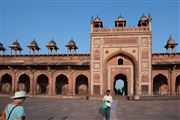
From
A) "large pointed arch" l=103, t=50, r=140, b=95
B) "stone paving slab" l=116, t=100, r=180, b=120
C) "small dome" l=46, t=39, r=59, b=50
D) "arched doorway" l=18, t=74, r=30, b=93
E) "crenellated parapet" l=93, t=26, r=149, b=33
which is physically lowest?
"stone paving slab" l=116, t=100, r=180, b=120

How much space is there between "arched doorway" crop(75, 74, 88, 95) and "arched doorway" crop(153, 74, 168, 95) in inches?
338

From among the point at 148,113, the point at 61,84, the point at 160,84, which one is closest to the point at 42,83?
the point at 61,84

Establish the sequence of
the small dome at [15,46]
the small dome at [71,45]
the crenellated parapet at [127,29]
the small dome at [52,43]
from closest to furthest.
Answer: the crenellated parapet at [127,29]
the small dome at [71,45]
the small dome at [52,43]
the small dome at [15,46]

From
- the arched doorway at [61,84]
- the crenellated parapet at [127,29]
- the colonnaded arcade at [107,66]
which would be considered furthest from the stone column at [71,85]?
the crenellated parapet at [127,29]

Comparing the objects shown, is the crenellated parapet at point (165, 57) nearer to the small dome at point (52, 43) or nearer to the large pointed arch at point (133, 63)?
the large pointed arch at point (133, 63)

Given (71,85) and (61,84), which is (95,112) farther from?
(61,84)

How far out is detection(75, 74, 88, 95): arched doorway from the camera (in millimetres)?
31266

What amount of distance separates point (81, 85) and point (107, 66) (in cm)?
495

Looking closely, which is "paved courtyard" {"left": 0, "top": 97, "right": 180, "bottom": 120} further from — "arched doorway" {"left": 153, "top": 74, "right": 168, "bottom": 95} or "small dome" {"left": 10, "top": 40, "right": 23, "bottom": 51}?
"small dome" {"left": 10, "top": 40, "right": 23, "bottom": 51}

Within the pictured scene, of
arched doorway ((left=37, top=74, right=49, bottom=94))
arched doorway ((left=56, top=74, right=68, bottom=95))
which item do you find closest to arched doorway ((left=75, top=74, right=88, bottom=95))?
arched doorway ((left=56, top=74, right=68, bottom=95))

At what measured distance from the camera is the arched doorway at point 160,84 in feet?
96.4

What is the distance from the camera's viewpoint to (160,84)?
97.3ft

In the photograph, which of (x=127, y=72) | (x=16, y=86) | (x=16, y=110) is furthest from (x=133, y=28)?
(x=16, y=110)

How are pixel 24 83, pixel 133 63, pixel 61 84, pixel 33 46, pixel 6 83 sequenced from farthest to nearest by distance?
1. pixel 33 46
2. pixel 6 83
3. pixel 24 83
4. pixel 61 84
5. pixel 133 63
